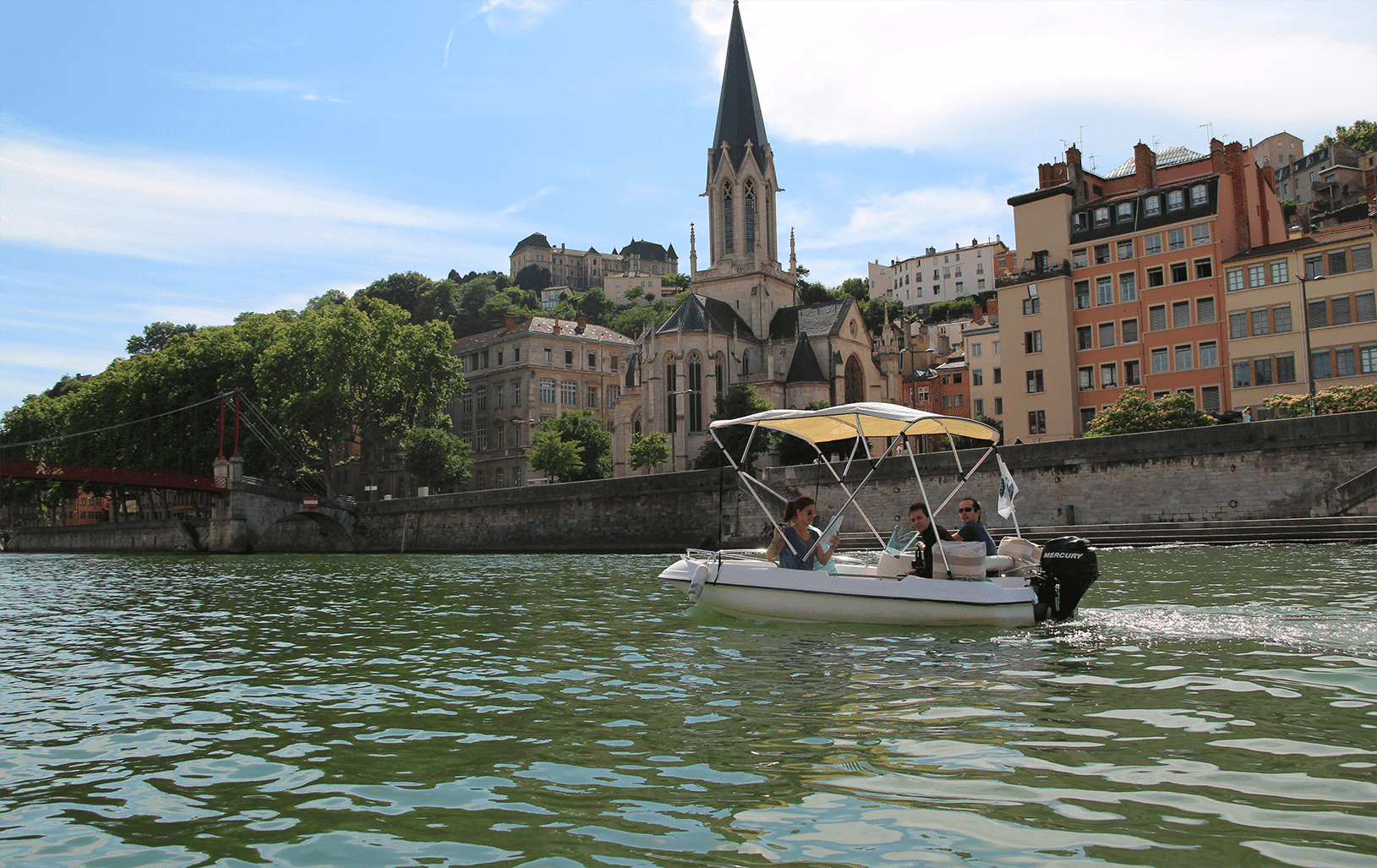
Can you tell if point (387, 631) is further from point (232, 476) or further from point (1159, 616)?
point (232, 476)

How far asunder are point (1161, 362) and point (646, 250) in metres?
143

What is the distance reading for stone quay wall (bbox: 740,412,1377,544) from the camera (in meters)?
28.0

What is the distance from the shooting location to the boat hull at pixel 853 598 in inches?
481

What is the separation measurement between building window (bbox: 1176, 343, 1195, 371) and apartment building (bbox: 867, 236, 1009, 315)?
81.0m

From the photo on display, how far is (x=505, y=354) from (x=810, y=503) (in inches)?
2799

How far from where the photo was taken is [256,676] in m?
10.4

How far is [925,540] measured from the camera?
1320 cm

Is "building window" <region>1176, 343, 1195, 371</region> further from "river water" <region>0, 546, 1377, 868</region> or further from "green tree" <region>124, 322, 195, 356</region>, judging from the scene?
"green tree" <region>124, 322, 195, 356</region>

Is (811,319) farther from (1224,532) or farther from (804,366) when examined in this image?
(1224,532)

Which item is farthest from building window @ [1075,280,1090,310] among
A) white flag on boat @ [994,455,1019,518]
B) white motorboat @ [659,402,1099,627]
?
white flag on boat @ [994,455,1019,518]

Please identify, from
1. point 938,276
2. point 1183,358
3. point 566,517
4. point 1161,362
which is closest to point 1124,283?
point 1161,362

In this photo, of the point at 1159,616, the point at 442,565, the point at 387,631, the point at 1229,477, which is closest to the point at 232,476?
the point at 442,565

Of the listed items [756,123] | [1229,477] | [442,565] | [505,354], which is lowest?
[442,565]

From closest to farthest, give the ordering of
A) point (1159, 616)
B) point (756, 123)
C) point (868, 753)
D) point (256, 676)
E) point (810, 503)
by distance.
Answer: point (868, 753) < point (256, 676) < point (1159, 616) < point (810, 503) < point (756, 123)
